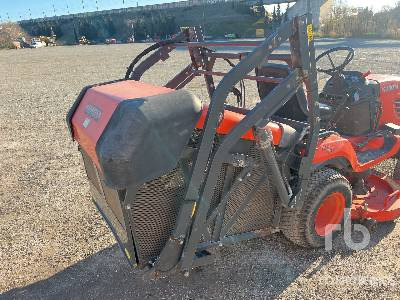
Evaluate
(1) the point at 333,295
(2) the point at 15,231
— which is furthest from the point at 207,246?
(2) the point at 15,231

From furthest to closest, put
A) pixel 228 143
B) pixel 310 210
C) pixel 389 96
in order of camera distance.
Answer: pixel 389 96
pixel 310 210
pixel 228 143

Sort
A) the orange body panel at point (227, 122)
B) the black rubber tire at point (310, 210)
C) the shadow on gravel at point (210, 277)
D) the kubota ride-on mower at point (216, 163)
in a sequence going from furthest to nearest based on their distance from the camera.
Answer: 1. the black rubber tire at point (310, 210)
2. the shadow on gravel at point (210, 277)
3. the orange body panel at point (227, 122)
4. the kubota ride-on mower at point (216, 163)

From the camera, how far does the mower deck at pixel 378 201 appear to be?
11.8ft

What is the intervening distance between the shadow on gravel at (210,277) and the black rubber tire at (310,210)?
211mm

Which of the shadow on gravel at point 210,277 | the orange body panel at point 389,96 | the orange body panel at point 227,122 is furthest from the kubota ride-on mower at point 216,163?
the orange body panel at point 389,96

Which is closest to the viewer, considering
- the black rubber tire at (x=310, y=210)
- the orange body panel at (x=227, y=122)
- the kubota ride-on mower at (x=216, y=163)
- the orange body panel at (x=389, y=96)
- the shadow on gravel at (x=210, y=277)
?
the kubota ride-on mower at (x=216, y=163)

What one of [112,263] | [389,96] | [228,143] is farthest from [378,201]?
[112,263]

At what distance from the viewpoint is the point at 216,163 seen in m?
2.50

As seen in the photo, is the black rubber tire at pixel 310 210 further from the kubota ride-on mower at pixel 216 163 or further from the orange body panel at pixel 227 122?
the orange body panel at pixel 227 122

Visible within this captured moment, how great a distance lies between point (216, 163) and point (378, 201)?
207 cm

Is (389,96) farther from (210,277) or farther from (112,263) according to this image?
(112,263)

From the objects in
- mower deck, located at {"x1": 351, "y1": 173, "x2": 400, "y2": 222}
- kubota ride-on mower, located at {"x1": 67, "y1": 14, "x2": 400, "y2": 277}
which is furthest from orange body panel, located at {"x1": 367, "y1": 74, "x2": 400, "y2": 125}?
kubota ride-on mower, located at {"x1": 67, "y1": 14, "x2": 400, "y2": 277}

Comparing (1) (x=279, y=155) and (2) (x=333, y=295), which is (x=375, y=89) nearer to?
(1) (x=279, y=155)

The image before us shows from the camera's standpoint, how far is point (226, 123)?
2525 millimetres
